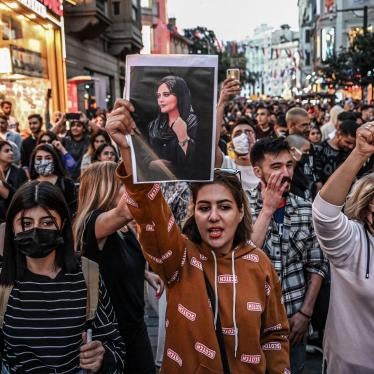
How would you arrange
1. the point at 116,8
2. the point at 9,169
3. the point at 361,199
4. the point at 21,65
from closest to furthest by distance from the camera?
1. the point at 361,199
2. the point at 9,169
3. the point at 21,65
4. the point at 116,8

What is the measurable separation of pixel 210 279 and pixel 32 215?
89 cm

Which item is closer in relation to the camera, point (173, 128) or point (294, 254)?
point (173, 128)

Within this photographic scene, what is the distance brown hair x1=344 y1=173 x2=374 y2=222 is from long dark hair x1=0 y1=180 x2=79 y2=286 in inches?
Answer: 56.5

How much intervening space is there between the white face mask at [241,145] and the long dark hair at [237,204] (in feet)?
10.1

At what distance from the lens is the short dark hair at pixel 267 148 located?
3.26 metres

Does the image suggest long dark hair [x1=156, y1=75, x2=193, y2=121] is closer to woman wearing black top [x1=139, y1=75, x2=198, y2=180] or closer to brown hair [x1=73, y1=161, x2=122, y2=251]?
woman wearing black top [x1=139, y1=75, x2=198, y2=180]

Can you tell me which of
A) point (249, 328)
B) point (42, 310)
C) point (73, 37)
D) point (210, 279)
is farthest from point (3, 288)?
point (73, 37)

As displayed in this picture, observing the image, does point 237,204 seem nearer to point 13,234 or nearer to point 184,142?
point 184,142

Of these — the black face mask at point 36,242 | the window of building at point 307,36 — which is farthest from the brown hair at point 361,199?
the window of building at point 307,36

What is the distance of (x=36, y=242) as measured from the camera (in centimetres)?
234

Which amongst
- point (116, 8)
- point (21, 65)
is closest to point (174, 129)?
point (21, 65)

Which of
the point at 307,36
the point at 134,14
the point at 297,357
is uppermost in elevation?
the point at 307,36

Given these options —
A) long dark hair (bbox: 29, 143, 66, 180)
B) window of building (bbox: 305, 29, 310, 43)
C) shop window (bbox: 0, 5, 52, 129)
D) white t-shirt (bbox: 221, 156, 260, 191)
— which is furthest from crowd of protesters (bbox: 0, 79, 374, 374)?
window of building (bbox: 305, 29, 310, 43)

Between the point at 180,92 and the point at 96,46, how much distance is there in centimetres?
2528
